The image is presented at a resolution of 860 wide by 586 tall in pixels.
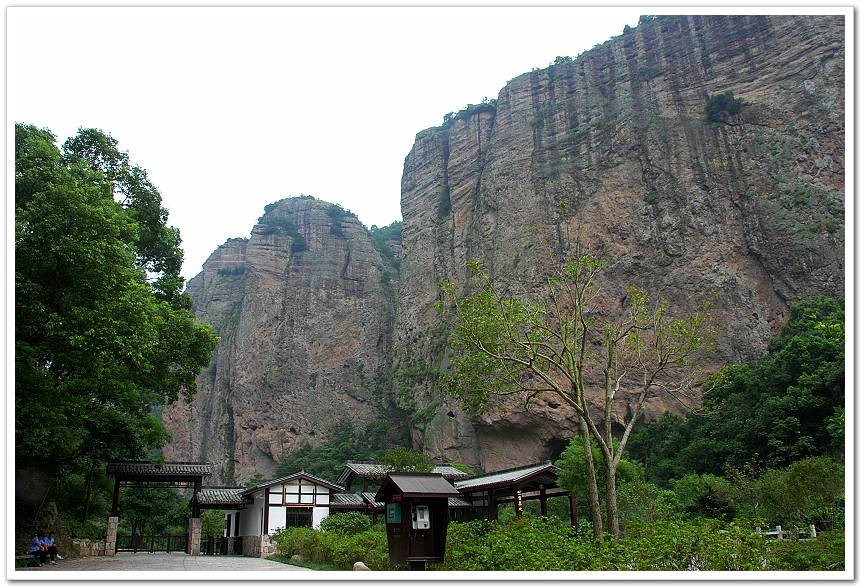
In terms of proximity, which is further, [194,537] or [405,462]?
[194,537]

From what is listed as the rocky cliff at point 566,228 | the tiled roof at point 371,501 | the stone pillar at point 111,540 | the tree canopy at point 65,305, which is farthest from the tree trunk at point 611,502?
the rocky cliff at point 566,228

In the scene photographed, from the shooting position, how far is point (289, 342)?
55.3m

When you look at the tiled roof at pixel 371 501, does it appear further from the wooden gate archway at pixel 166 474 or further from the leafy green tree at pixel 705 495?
the leafy green tree at pixel 705 495

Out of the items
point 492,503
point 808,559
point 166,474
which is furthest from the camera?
point 166,474

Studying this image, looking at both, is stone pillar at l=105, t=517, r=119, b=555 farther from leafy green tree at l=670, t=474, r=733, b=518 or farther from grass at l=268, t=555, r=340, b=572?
leafy green tree at l=670, t=474, r=733, b=518

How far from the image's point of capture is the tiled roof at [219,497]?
84.7 feet

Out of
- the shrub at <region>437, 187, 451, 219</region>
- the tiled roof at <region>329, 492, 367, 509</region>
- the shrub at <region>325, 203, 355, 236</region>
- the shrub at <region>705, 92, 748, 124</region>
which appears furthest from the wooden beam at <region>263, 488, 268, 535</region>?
the shrub at <region>325, 203, 355, 236</region>

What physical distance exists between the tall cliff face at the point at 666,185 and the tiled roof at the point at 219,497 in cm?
1595

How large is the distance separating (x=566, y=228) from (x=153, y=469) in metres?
27.7

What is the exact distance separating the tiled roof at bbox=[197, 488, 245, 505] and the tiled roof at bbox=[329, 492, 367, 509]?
13.6 ft

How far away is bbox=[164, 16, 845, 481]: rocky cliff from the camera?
116 ft

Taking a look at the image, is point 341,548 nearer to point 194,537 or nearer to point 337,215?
point 194,537

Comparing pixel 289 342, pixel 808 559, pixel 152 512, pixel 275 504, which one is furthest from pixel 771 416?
pixel 289 342

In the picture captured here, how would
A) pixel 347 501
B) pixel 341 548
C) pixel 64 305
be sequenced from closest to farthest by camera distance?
1. pixel 64 305
2. pixel 341 548
3. pixel 347 501
